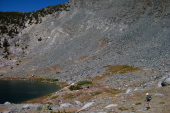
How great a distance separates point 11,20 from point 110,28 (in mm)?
62785

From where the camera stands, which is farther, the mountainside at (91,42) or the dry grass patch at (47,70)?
the dry grass patch at (47,70)

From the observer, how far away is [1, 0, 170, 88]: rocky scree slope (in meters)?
61.8

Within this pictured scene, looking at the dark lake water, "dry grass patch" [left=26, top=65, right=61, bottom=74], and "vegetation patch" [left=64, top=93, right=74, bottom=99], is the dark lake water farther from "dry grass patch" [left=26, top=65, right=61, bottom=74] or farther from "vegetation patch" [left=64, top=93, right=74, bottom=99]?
"dry grass patch" [left=26, top=65, right=61, bottom=74]

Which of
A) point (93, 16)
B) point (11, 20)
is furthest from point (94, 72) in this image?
point (11, 20)

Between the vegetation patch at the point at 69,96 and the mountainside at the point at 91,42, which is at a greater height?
the mountainside at the point at 91,42

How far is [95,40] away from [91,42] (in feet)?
6.42

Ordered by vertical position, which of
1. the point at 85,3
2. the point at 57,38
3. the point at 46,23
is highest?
the point at 85,3

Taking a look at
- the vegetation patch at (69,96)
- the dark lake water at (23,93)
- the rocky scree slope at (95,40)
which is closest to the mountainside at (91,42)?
the rocky scree slope at (95,40)

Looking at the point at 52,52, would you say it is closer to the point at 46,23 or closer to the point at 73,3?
the point at 46,23

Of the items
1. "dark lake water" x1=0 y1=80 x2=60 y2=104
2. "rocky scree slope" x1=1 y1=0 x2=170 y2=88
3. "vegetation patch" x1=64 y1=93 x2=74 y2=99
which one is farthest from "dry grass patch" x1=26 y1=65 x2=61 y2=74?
"vegetation patch" x1=64 y1=93 x2=74 y2=99

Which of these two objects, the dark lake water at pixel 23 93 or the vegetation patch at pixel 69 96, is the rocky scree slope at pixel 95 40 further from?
the vegetation patch at pixel 69 96

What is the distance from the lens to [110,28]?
285ft

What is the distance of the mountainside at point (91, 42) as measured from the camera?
190 feet

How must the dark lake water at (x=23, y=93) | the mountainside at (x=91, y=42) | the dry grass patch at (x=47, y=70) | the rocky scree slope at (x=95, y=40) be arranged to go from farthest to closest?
the dry grass patch at (x=47, y=70) < the rocky scree slope at (x=95, y=40) < the mountainside at (x=91, y=42) < the dark lake water at (x=23, y=93)
